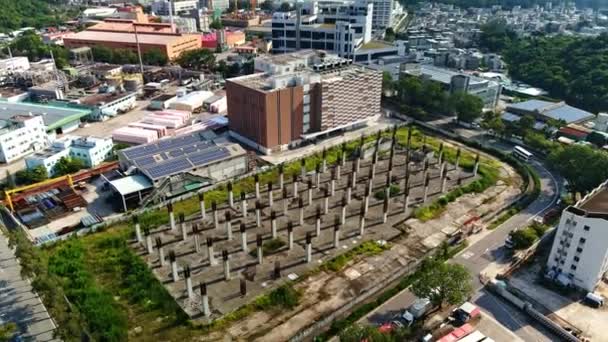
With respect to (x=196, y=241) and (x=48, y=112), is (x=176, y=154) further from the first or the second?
(x=48, y=112)

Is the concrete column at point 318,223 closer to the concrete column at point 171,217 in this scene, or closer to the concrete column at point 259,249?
the concrete column at point 259,249

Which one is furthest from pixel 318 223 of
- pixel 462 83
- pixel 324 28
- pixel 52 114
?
pixel 324 28

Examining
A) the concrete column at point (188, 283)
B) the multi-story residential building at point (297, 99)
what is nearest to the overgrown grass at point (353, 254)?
the concrete column at point (188, 283)

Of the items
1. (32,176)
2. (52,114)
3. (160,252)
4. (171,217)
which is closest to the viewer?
(160,252)

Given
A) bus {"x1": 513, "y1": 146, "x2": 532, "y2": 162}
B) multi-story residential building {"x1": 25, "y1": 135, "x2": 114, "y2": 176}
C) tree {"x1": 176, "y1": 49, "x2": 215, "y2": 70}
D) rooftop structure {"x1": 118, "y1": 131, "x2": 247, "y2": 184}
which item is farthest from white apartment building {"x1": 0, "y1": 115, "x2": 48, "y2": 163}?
bus {"x1": 513, "y1": 146, "x2": 532, "y2": 162}

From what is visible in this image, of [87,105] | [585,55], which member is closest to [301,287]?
[87,105]
